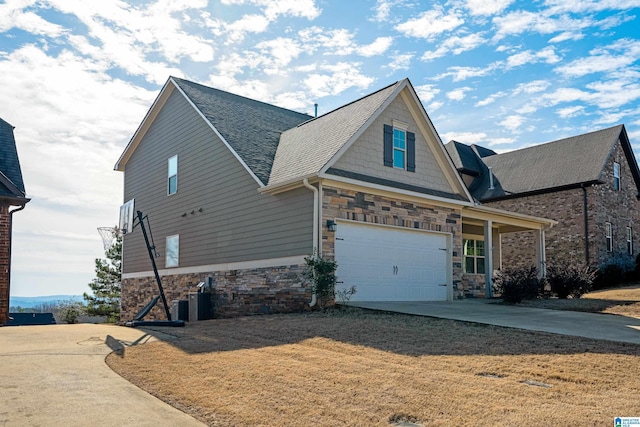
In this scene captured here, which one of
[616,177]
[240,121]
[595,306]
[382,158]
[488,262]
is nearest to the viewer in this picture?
[595,306]

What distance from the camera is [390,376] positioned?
22.6ft

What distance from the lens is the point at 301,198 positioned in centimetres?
1447

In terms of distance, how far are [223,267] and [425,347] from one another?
31.4ft

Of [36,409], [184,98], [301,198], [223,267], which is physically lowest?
[36,409]

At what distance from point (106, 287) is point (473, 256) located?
2871cm

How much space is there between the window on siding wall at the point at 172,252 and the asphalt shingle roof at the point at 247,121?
4.36m

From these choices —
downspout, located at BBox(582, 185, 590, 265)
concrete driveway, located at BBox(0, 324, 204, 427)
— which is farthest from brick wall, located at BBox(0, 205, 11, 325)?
downspout, located at BBox(582, 185, 590, 265)

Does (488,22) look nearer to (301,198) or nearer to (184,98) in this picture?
(301,198)

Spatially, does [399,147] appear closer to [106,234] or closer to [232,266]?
[232,266]

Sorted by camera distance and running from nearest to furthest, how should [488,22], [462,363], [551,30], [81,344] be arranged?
[462,363] < [81,344] < [488,22] < [551,30]

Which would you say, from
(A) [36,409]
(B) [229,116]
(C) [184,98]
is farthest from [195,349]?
(C) [184,98]

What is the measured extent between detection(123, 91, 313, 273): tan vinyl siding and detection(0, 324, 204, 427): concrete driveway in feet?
18.8

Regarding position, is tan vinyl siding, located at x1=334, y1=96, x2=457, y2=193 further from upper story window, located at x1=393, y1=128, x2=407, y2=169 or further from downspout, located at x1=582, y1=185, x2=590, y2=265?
downspout, located at x1=582, y1=185, x2=590, y2=265

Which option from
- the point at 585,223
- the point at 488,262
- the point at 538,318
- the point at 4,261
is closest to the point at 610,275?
the point at 585,223
